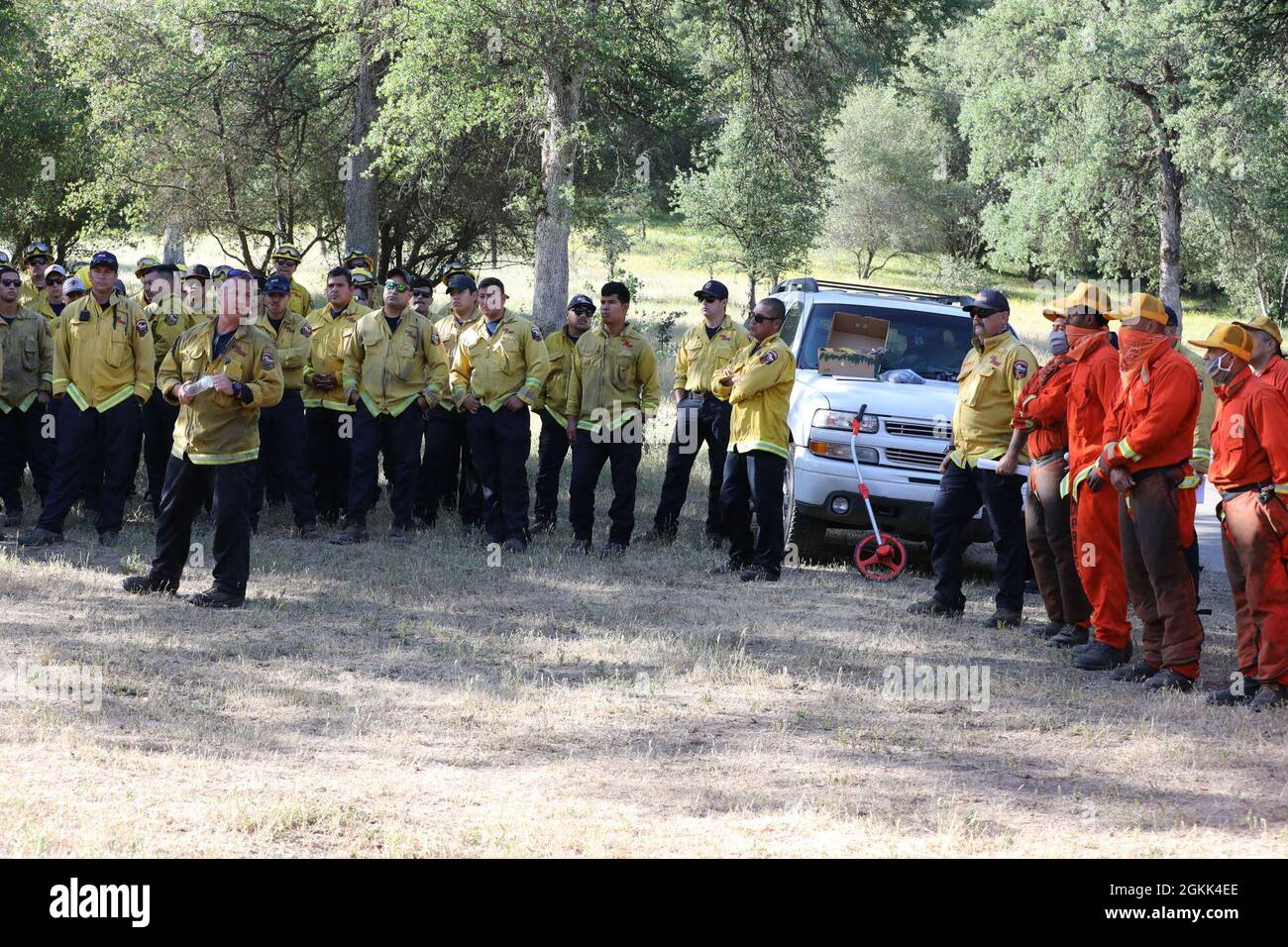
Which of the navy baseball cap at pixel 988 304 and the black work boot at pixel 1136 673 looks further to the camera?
the navy baseball cap at pixel 988 304

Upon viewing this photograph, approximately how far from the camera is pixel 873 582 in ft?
35.6

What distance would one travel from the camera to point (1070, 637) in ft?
30.2

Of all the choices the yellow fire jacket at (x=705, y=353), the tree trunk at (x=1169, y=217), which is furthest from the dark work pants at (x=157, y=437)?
the tree trunk at (x=1169, y=217)

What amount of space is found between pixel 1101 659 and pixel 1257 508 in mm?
1351

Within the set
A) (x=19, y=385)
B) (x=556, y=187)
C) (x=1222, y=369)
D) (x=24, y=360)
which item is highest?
(x=556, y=187)

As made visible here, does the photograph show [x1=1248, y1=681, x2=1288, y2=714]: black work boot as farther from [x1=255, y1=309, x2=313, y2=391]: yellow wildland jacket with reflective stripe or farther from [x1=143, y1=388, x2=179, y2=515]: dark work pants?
[x1=143, y1=388, x2=179, y2=515]: dark work pants

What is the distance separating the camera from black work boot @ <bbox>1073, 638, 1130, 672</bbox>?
8.64 meters

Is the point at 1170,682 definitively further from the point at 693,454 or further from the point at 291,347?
the point at 291,347

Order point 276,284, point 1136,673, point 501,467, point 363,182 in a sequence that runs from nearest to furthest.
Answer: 1. point 1136,673
2. point 276,284
3. point 501,467
4. point 363,182

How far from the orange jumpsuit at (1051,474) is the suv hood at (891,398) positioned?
5.61 feet

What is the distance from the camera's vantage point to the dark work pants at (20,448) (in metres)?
12.1

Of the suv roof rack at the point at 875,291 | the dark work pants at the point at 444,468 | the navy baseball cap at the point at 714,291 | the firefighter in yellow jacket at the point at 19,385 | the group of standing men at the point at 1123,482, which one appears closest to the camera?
the group of standing men at the point at 1123,482

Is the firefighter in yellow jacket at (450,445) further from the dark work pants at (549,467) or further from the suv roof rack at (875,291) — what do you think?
the suv roof rack at (875,291)

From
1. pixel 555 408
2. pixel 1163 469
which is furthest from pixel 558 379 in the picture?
pixel 1163 469
